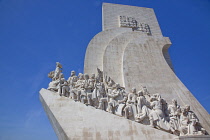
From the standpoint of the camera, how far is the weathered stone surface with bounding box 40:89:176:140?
16.9 ft

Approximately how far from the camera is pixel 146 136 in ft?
17.6

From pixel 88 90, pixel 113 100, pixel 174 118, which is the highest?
pixel 88 90

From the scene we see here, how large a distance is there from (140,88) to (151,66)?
1.68 meters

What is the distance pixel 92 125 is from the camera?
5.33 meters

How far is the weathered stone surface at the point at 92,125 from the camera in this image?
5.14 m

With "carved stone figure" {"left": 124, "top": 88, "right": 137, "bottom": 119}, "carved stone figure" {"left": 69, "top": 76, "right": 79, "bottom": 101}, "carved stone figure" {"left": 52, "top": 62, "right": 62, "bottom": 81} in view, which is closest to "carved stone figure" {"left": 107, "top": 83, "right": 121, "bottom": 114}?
"carved stone figure" {"left": 124, "top": 88, "right": 137, "bottom": 119}

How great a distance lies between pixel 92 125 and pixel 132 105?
192 centimetres

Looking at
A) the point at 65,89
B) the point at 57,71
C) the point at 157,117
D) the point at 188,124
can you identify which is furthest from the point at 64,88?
the point at 188,124

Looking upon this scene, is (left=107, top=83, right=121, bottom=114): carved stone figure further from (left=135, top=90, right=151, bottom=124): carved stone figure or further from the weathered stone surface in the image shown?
(left=135, top=90, right=151, bottom=124): carved stone figure

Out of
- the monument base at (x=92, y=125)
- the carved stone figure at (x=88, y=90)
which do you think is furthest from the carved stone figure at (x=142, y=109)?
the carved stone figure at (x=88, y=90)

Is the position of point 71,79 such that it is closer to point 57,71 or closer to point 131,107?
point 57,71

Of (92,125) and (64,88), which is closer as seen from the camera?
(92,125)

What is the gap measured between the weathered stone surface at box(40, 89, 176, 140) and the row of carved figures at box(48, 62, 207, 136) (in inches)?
16.4

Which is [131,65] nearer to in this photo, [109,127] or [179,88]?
[179,88]
